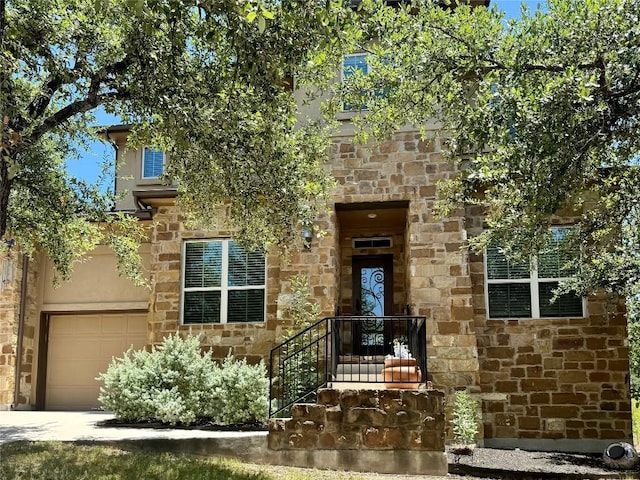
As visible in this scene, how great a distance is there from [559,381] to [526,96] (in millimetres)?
6121

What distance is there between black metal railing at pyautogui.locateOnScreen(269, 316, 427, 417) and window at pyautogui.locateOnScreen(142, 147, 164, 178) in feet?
18.1

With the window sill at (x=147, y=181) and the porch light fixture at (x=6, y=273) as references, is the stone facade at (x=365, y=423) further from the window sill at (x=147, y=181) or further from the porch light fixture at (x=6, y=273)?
the porch light fixture at (x=6, y=273)

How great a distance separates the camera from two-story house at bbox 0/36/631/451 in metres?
11.1

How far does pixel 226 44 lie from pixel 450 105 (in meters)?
2.72

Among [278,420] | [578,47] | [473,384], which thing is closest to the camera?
[578,47]

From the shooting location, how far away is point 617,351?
11.1 meters

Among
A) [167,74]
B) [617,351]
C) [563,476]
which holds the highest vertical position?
[167,74]

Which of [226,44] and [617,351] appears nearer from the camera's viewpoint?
[226,44]

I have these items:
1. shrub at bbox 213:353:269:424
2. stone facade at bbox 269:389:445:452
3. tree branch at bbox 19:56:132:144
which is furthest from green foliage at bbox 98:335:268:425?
tree branch at bbox 19:56:132:144

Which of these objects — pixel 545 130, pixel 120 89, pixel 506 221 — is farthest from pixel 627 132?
pixel 120 89

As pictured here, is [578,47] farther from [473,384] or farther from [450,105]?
[473,384]

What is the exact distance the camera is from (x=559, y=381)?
11.2 meters

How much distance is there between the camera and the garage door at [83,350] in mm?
14180

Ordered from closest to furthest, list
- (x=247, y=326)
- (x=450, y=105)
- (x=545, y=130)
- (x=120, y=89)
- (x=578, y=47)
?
(x=545, y=130), (x=578, y=47), (x=120, y=89), (x=450, y=105), (x=247, y=326)
